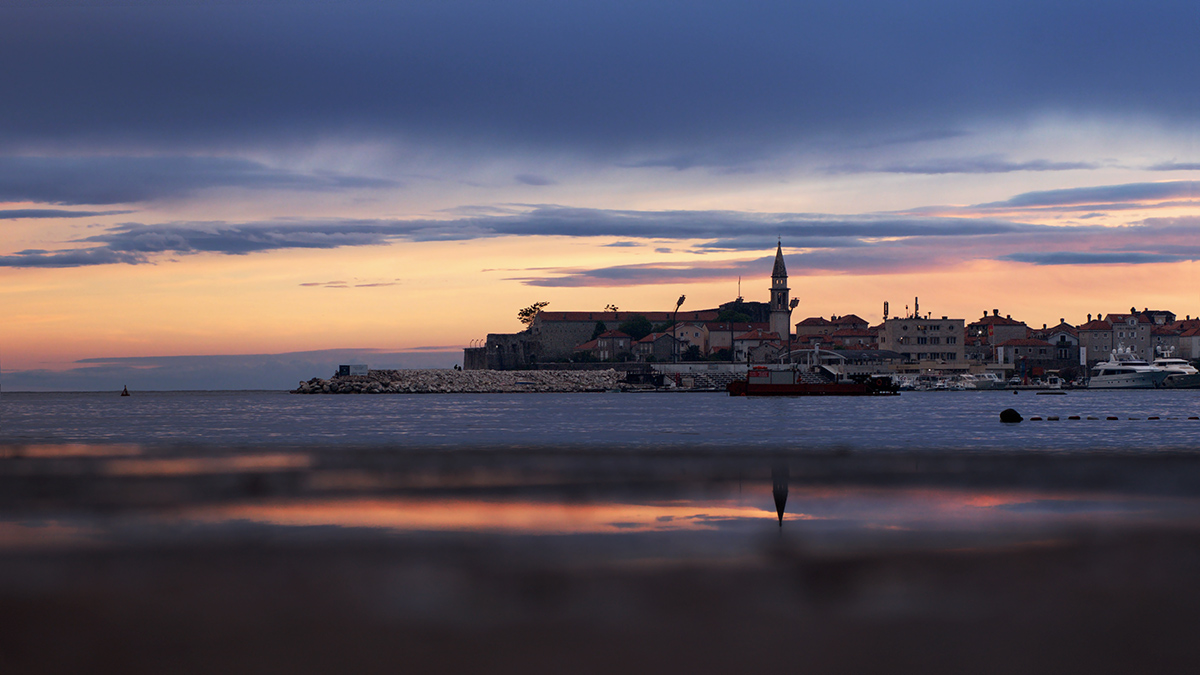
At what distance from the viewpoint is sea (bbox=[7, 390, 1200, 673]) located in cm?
995

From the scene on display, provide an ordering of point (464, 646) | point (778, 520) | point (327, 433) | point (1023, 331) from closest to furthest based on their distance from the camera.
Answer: point (464, 646) → point (778, 520) → point (327, 433) → point (1023, 331)

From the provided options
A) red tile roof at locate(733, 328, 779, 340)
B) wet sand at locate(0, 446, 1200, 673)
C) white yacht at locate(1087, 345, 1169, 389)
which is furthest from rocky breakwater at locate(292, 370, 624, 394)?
wet sand at locate(0, 446, 1200, 673)

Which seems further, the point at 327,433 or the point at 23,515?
the point at 327,433

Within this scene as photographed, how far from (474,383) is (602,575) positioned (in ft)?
509

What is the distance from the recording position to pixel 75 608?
11.8 metres

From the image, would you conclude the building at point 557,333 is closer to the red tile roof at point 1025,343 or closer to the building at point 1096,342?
the red tile roof at point 1025,343

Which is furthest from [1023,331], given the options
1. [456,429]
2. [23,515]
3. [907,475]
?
[23,515]

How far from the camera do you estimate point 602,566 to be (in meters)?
14.1

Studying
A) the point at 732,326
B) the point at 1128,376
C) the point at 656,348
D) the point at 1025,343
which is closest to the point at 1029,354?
the point at 1025,343

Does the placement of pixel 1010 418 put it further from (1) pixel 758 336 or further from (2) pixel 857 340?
(2) pixel 857 340

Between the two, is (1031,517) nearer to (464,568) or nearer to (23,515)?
(464,568)

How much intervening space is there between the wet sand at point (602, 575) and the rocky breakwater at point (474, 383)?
457 feet

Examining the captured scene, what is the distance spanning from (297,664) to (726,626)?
4.21 m

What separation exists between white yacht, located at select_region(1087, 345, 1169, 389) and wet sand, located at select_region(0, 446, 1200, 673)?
13339 centimetres
